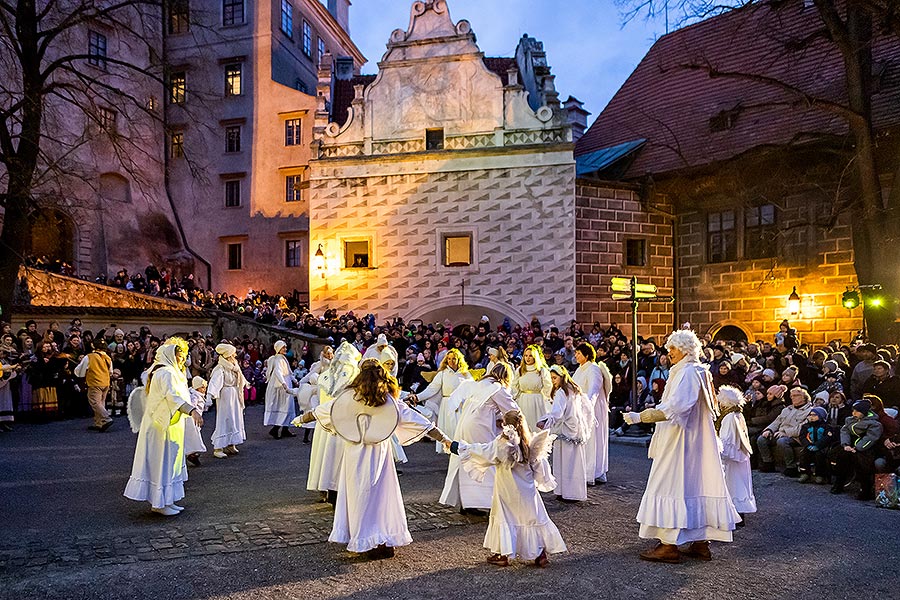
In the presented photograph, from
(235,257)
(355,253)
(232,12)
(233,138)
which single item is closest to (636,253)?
(355,253)

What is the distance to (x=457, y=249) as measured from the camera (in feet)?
88.2

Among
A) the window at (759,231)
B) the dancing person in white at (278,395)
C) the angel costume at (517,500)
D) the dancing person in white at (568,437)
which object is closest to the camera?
the angel costume at (517,500)

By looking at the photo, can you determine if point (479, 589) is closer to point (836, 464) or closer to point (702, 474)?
point (702, 474)

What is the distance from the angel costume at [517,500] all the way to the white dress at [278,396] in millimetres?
8792

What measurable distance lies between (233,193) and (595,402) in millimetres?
30391

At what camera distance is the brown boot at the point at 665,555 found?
258 inches

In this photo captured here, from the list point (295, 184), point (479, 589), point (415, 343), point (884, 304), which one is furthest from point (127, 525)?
point (295, 184)

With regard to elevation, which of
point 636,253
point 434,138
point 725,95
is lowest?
point 636,253

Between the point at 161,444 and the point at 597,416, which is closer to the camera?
the point at 161,444

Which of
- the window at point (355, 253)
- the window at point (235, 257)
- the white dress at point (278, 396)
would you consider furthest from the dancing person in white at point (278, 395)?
the window at point (235, 257)

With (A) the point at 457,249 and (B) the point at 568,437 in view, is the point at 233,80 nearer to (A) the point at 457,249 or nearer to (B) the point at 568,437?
(A) the point at 457,249

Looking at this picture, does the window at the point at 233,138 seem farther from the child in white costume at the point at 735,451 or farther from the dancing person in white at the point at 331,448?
the child in white costume at the point at 735,451

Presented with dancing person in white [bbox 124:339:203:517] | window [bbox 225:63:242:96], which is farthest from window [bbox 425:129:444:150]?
dancing person in white [bbox 124:339:203:517]

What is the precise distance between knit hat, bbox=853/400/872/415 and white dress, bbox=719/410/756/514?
2.55 meters
